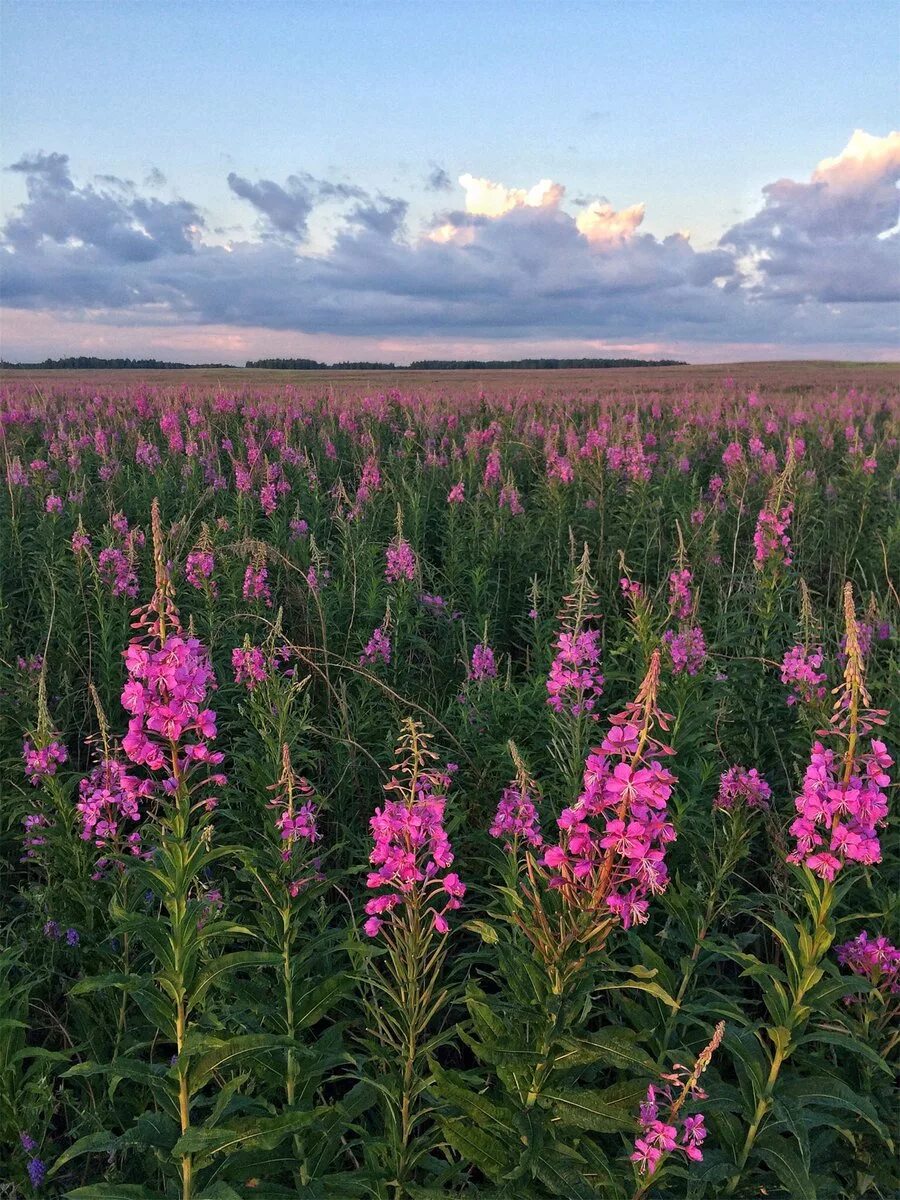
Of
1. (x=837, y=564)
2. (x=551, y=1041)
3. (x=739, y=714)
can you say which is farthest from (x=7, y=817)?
(x=837, y=564)

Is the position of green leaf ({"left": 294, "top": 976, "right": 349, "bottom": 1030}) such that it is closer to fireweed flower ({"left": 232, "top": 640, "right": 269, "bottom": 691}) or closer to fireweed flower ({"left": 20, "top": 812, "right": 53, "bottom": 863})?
fireweed flower ({"left": 20, "top": 812, "right": 53, "bottom": 863})

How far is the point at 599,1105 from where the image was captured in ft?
5.78

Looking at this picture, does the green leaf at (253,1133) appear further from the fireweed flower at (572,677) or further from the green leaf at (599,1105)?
the fireweed flower at (572,677)

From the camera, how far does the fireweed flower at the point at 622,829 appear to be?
1.60 m

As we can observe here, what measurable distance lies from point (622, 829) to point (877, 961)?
1454mm

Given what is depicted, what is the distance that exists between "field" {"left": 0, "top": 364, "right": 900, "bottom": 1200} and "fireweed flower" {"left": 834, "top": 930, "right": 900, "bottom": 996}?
21mm

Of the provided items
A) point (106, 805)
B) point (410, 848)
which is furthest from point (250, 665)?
point (410, 848)

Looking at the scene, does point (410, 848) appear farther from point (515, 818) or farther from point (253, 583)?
point (253, 583)

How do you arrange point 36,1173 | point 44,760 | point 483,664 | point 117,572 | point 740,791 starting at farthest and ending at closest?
point 117,572, point 483,664, point 44,760, point 740,791, point 36,1173

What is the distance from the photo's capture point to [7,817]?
3.72m

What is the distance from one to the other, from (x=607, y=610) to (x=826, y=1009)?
14.9 feet

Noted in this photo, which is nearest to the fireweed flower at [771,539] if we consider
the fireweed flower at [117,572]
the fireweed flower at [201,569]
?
the fireweed flower at [201,569]

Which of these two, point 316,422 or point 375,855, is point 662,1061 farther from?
point 316,422

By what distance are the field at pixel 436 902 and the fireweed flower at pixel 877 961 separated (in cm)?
2
